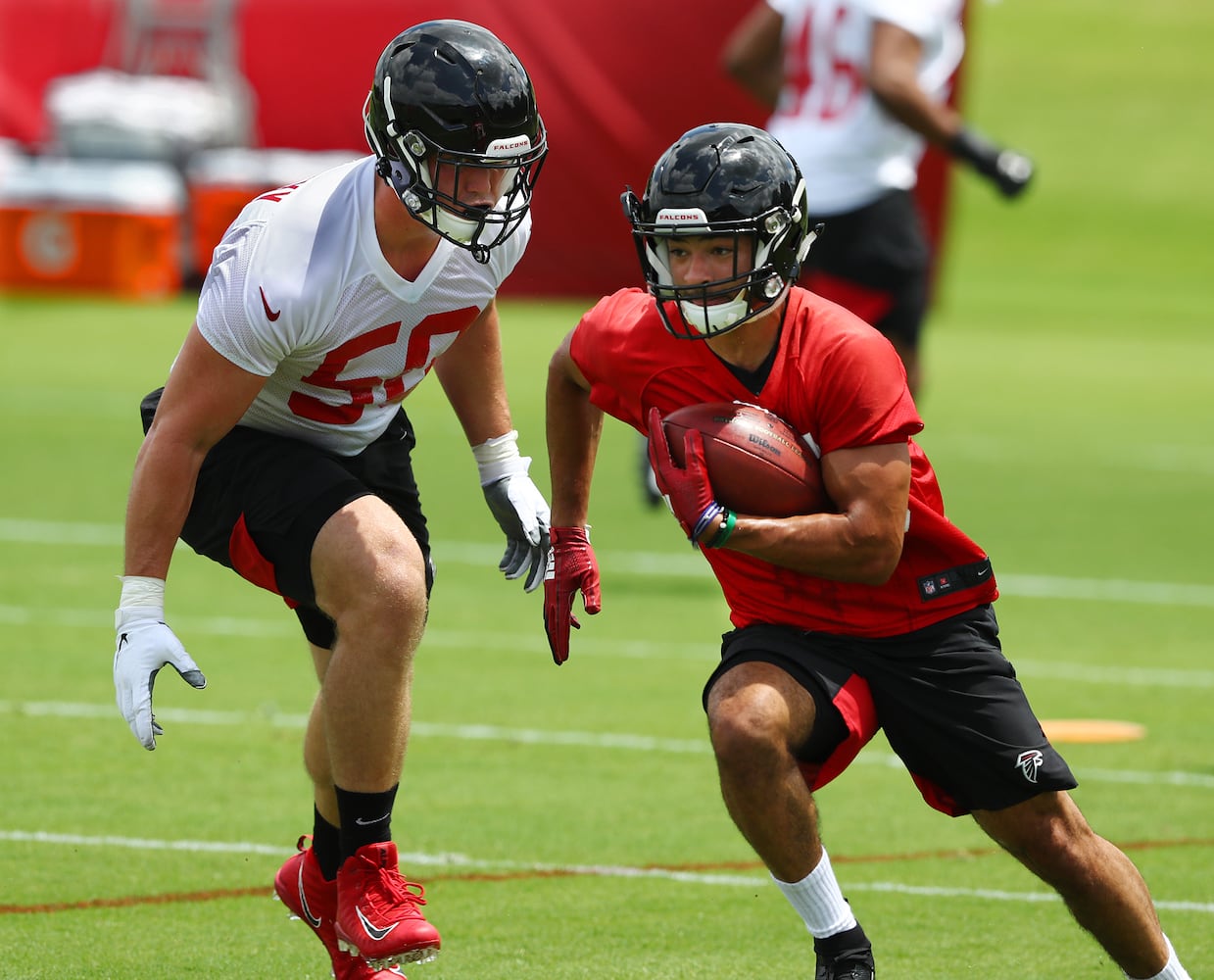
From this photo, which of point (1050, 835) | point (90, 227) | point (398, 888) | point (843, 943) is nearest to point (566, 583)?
point (398, 888)

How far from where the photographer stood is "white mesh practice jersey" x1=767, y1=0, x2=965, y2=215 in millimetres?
10203

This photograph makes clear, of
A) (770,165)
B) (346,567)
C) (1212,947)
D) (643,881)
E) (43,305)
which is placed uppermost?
(770,165)

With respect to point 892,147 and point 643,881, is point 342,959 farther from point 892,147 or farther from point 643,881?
point 892,147

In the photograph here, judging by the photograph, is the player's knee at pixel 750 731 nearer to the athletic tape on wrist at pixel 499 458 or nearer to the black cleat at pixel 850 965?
the black cleat at pixel 850 965

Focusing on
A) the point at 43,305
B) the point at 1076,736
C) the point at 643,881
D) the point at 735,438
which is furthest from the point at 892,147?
the point at 43,305

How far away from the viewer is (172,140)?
22484mm

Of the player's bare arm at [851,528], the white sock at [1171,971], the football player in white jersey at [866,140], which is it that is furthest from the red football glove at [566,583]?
the football player in white jersey at [866,140]

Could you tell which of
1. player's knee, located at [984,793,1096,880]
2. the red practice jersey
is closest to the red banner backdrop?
the red practice jersey

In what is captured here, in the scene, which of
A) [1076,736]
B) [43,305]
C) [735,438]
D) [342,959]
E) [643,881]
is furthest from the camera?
[43,305]

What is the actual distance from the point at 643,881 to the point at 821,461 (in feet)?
5.41

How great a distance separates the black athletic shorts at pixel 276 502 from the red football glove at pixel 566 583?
0.99 ft

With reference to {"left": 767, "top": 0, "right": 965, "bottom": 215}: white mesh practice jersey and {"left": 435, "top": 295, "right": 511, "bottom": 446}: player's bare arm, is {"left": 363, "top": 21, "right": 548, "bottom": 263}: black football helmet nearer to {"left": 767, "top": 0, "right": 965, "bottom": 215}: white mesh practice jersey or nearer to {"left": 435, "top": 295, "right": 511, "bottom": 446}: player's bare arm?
{"left": 435, "top": 295, "right": 511, "bottom": 446}: player's bare arm

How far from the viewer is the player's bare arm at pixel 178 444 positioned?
4.54 meters

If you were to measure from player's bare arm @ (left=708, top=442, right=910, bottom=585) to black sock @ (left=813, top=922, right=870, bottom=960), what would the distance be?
0.73m
